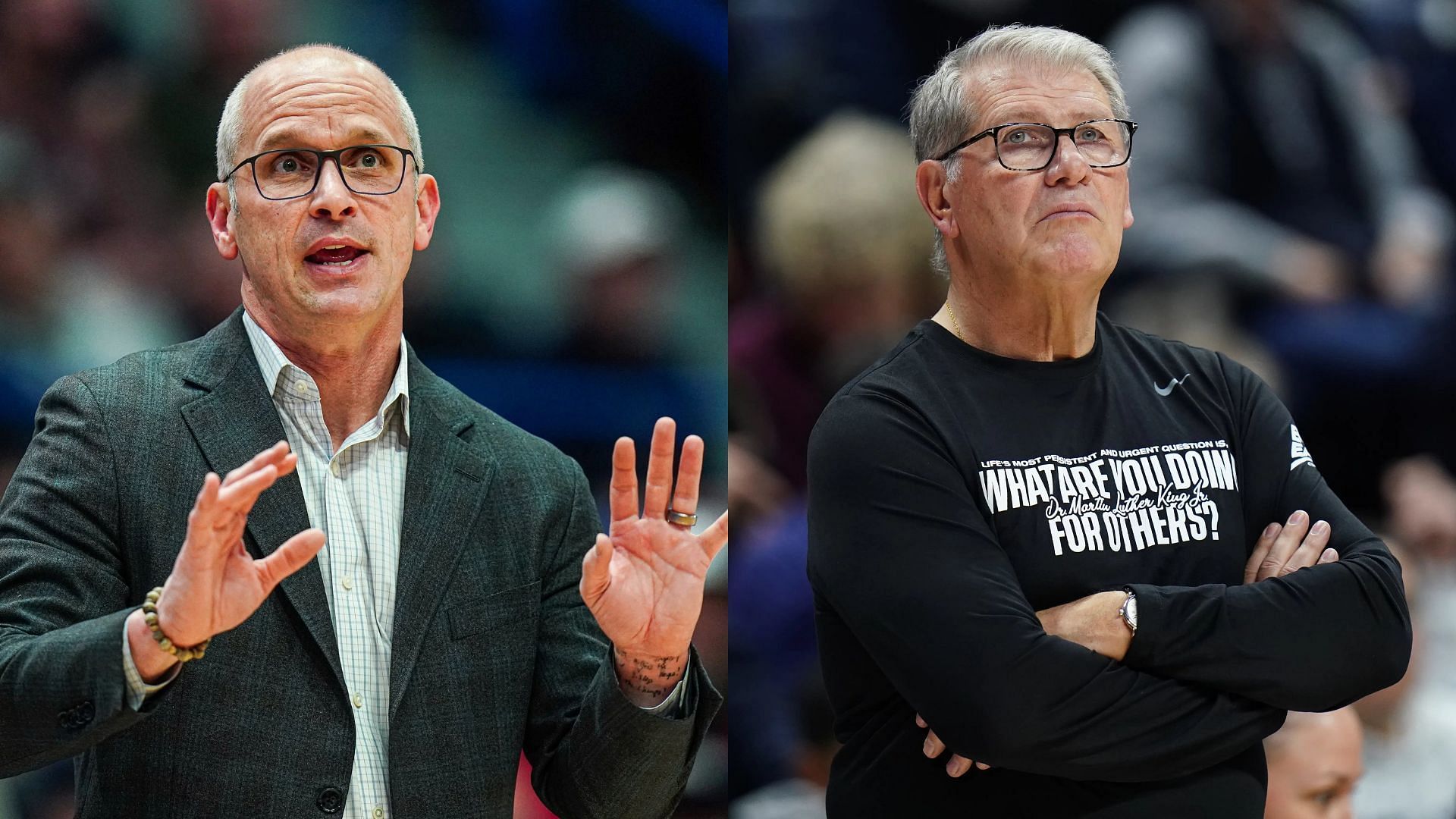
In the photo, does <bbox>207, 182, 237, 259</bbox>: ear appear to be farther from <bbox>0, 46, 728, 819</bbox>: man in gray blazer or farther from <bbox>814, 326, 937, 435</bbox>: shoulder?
<bbox>814, 326, 937, 435</bbox>: shoulder

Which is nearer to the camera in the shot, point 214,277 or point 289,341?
point 289,341

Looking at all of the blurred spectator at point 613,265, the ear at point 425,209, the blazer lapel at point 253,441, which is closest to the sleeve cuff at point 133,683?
the blazer lapel at point 253,441

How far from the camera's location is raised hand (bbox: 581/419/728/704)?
233 centimetres

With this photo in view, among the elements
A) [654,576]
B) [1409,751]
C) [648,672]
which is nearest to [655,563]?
[654,576]

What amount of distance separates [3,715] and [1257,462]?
2.00 metres

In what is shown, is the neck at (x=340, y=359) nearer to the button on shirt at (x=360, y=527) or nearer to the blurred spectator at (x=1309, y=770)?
the button on shirt at (x=360, y=527)

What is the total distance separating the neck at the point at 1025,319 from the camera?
2.55 m

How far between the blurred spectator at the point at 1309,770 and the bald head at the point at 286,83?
79.5 inches

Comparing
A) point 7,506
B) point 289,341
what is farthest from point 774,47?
point 7,506

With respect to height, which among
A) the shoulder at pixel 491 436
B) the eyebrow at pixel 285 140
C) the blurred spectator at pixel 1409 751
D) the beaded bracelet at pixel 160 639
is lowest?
the blurred spectator at pixel 1409 751

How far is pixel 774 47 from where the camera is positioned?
3762mm

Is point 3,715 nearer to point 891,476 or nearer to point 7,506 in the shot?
point 7,506

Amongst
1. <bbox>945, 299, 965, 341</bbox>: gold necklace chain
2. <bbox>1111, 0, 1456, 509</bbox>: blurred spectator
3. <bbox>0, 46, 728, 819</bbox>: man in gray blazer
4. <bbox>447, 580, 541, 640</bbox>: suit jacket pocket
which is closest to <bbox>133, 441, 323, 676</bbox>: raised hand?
<bbox>0, 46, 728, 819</bbox>: man in gray blazer

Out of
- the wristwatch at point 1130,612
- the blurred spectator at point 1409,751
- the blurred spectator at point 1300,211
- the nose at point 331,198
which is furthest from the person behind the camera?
the blurred spectator at point 1300,211
